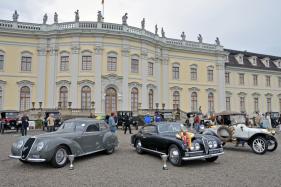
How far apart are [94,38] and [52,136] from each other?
22.1m

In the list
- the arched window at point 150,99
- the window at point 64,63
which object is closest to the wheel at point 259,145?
the arched window at point 150,99

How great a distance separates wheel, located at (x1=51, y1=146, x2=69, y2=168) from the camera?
7.75m

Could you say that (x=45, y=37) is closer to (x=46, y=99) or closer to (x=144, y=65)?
(x=46, y=99)

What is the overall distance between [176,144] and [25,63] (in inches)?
1038

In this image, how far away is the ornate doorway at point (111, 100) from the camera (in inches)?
1133

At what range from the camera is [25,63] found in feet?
96.1

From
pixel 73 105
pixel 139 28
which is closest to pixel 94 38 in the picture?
pixel 139 28

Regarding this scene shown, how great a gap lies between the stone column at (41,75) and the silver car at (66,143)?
67.9 feet

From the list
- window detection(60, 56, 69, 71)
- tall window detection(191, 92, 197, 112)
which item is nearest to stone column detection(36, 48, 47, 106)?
window detection(60, 56, 69, 71)

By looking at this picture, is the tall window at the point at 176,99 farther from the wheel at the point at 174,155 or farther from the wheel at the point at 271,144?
the wheel at the point at 174,155

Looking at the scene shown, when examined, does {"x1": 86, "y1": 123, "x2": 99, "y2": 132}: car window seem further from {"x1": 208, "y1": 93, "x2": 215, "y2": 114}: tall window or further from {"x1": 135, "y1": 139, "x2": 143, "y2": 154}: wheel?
{"x1": 208, "y1": 93, "x2": 215, "y2": 114}: tall window

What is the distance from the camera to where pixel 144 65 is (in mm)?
30500

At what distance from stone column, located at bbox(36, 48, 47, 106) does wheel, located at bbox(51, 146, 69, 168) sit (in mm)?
22219

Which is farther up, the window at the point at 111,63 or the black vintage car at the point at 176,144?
the window at the point at 111,63
